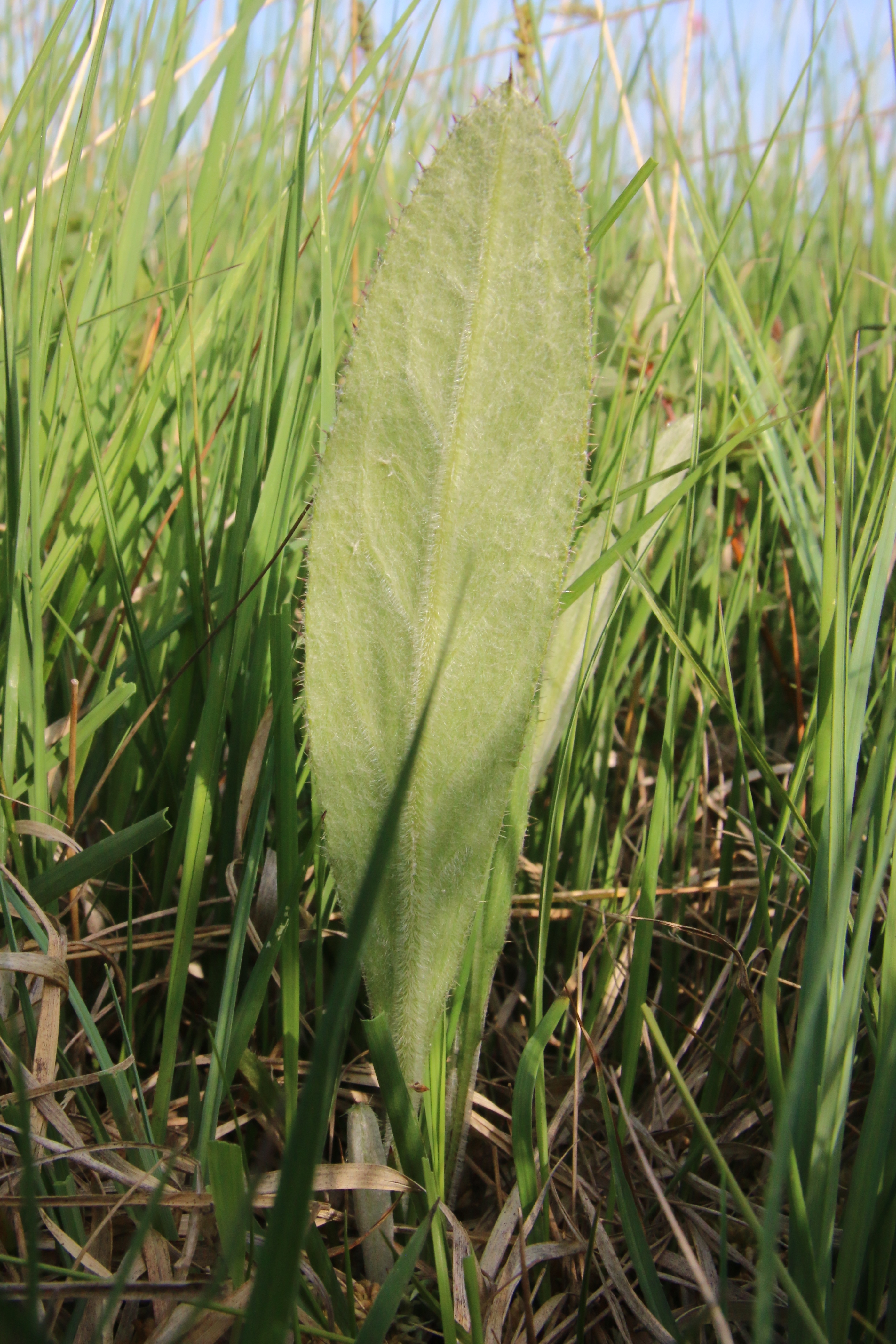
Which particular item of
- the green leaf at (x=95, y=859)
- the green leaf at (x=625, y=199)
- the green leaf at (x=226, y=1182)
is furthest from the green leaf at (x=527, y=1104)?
the green leaf at (x=625, y=199)

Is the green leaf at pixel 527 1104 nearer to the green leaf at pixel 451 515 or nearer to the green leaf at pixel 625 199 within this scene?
the green leaf at pixel 451 515

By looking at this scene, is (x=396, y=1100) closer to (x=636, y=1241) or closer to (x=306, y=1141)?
(x=636, y=1241)

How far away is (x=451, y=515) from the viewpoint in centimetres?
59

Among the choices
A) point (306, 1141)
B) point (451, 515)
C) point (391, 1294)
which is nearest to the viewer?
point (306, 1141)

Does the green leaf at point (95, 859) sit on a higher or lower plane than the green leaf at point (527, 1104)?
higher

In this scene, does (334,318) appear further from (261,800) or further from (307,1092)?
(307,1092)

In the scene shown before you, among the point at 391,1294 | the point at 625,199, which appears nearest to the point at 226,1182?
the point at 391,1294

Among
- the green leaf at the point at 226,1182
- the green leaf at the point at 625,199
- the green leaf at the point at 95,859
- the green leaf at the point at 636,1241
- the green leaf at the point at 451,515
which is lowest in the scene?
the green leaf at the point at 636,1241

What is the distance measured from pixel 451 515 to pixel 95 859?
0.35 metres

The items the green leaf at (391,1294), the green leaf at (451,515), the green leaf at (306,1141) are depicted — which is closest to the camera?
the green leaf at (306,1141)

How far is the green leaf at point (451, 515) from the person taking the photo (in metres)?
0.56

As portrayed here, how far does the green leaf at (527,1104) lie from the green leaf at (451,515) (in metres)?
0.07

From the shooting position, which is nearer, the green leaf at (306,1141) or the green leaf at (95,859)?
the green leaf at (306,1141)

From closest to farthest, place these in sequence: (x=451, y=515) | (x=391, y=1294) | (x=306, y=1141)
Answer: (x=306, y=1141)
(x=391, y=1294)
(x=451, y=515)
